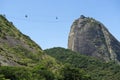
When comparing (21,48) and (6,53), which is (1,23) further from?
(6,53)

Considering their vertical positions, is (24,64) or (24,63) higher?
(24,63)

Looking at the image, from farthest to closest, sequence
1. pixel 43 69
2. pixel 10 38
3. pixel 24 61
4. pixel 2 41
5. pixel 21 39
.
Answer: pixel 21 39
pixel 10 38
pixel 2 41
pixel 24 61
pixel 43 69

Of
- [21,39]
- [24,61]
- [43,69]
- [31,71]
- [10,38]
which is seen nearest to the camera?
[31,71]

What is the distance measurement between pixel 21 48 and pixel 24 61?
17766 millimetres

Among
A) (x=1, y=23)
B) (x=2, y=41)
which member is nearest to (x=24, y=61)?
(x=2, y=41)

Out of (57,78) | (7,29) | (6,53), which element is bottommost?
(57,78)

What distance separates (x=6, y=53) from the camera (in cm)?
12569

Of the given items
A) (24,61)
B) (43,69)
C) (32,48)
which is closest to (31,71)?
(43,69)

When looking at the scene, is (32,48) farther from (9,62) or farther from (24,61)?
(9,62)

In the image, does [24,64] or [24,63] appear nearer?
[24,64]

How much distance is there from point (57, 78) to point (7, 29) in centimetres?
4164

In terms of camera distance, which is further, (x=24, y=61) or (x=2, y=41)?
(x=2, y=41)

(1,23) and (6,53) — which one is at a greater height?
(1,23)

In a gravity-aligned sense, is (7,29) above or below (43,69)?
above
